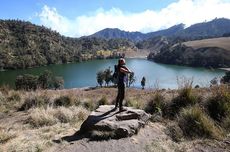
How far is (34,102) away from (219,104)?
718 cm

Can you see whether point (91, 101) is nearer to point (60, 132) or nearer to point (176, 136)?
point (60, 132)

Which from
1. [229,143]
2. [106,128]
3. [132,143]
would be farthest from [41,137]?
[229,143]

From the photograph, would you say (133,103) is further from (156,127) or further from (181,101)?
(156,127)

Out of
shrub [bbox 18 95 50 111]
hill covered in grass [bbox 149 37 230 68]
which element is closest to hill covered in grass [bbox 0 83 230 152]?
shrub [bbox 18 95 50 111]

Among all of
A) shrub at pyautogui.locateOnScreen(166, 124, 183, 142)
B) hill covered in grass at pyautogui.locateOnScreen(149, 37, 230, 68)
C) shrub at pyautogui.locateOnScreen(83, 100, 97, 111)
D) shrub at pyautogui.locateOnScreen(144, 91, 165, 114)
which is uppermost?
shrub at pyautogui.locateOnScreen(144, 91, 165, 114)

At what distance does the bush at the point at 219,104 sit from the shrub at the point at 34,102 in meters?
6.33

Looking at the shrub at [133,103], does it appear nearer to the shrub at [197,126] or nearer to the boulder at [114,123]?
the boulder at [114,123]

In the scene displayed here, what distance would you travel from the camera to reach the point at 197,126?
24.1 feet

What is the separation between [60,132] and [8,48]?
178001 mm

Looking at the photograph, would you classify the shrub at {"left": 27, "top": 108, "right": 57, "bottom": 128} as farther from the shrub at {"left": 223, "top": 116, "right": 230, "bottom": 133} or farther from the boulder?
the shrub at {"left": 223, "top": 116, "right": 230, "bottom": 133}

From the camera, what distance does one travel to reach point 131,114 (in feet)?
28.6

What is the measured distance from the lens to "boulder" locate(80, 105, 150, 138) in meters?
7.73

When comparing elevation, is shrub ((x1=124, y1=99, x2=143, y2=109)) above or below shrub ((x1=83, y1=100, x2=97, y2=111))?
above

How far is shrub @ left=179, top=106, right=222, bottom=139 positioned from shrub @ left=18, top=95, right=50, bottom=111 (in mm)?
6254
